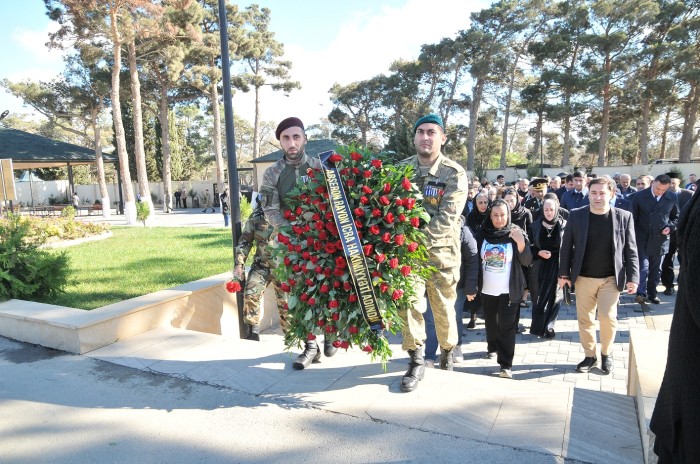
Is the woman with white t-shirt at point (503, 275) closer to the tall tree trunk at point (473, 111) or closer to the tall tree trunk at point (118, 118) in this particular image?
the tall tree trunk at point (118, 118)

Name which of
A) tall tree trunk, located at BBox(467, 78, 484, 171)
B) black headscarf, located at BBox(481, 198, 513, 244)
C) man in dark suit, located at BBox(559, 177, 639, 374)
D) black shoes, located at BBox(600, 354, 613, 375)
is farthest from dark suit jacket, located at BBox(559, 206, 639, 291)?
tall tree trunk, located at BBox(467, 78, 484, 171)

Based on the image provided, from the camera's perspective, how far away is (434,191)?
362 centimetres

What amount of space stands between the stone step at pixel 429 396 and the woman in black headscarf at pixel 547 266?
9.50 feet

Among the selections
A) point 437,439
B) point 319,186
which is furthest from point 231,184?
point 437,439

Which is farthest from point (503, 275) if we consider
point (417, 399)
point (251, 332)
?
point (251, 332)

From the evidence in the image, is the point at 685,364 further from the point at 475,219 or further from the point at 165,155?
the point at 165,155

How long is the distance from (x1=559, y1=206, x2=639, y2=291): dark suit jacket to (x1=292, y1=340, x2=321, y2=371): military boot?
268 cm

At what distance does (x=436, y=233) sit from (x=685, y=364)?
209 centimetres

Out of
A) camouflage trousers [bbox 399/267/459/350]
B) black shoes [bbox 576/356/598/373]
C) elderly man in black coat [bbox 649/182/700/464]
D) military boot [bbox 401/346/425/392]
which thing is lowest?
black shoes [bbox 576/356/598/373]

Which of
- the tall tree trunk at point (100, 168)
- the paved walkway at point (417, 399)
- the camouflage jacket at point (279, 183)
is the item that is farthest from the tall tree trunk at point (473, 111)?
the paved walkway at point (417, 399)

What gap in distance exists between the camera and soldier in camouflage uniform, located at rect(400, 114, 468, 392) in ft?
11.2

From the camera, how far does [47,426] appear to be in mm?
3027

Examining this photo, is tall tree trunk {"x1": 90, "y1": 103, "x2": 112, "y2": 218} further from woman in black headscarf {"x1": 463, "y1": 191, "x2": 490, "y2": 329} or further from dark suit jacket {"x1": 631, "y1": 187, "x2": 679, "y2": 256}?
dark suit jacket {"x1": 631, "y1": 187, "x2": 679, "y2": 256}

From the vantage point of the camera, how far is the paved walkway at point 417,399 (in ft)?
8.48
